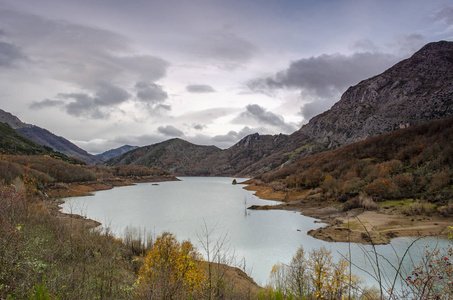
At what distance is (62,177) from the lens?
204 feet

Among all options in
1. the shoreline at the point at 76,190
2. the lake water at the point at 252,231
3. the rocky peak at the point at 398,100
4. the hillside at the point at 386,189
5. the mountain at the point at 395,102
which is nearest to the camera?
the lake water at the point at 252,231

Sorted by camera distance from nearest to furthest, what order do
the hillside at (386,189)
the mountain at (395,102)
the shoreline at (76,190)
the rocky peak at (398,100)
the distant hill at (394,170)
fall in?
1. the hillside at (386,189)
2. the shoreline at (76,190)
3. the distant hill at (394,170)
4. the rocky peak at (398,100)
5. the mountain at (395,102)

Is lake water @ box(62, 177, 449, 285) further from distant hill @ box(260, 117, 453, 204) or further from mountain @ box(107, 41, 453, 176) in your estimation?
mountain @ box(107, 41, 453, 176)

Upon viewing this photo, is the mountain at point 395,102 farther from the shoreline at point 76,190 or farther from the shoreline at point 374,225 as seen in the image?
the shoreline at point 374,225

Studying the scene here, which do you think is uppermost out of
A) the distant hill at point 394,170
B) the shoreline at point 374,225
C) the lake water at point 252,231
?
the distant hill at point 394,170

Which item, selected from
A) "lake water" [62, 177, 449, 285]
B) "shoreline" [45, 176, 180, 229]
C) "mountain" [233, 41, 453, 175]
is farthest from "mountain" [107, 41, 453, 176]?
"lake water" [62, 177, 449, 285]

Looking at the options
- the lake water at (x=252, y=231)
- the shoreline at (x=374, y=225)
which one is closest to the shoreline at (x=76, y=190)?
the lake water at (x=252, y=231)

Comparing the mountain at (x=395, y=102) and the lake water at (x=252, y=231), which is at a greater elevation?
the mountain at (x=395, y=102)

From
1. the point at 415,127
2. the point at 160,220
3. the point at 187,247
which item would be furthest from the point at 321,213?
the point at 415,127

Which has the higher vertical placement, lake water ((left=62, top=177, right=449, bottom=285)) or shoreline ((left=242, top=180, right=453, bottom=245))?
shoreline ((left=242, top=180, right=453, bottom=245))

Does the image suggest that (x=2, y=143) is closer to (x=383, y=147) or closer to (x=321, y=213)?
(x=321, y=213)

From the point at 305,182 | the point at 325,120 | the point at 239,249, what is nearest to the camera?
the point at 239,249

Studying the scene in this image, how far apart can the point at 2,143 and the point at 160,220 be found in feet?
276

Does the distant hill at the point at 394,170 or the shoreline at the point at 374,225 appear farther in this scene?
the distant hill at the point at 394,170
